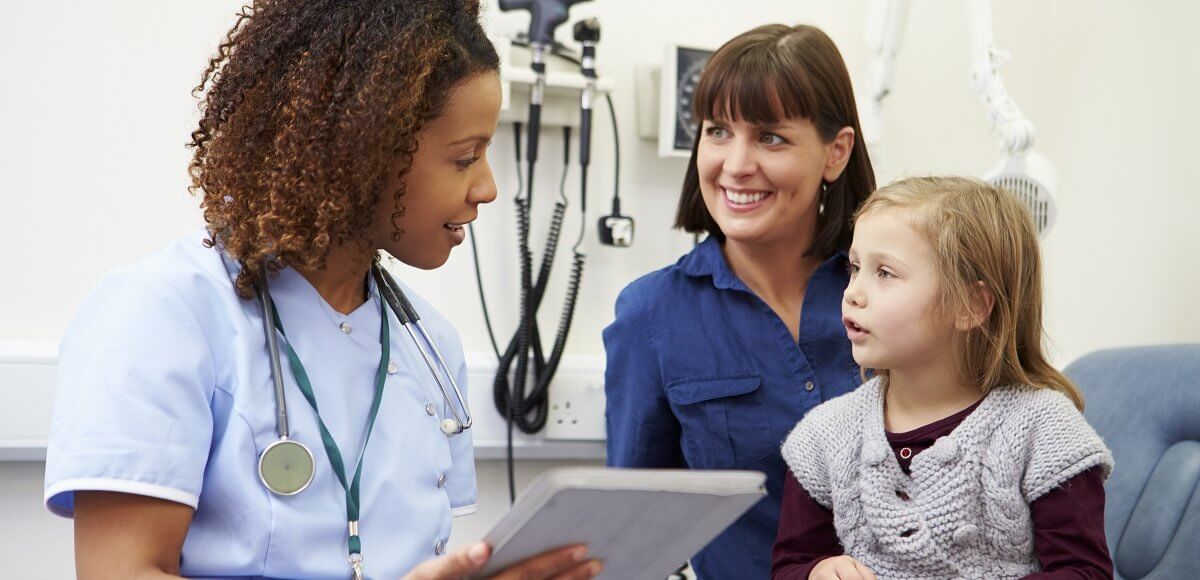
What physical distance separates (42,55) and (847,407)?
1404 mm

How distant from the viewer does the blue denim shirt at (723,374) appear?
1.47 metres

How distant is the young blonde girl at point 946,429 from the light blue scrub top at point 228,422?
0.46 meters

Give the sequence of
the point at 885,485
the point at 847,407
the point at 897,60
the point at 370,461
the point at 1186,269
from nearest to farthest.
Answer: the point at 370,461, the point at 885,485, the point at 847,407, the point at 1186,269, the point at 897,60

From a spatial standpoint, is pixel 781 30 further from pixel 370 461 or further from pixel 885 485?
pixel 370 461

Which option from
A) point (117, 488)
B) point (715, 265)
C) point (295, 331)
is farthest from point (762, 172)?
point (117, 488)

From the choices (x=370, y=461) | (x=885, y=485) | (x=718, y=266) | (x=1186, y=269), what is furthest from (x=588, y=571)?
(x=1186, y=269)

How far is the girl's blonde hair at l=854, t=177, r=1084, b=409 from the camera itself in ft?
3.86

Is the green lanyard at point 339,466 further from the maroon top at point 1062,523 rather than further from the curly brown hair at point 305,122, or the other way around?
the maroon top at point 1062,523

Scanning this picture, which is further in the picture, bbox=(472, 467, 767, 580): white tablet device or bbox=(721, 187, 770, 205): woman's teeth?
bbox=(721, 187, 770, 205): woman's teeth

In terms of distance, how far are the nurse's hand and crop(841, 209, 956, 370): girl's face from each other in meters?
0.43

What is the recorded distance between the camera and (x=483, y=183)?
3.65 ft

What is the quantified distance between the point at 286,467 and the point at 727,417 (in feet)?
2.28

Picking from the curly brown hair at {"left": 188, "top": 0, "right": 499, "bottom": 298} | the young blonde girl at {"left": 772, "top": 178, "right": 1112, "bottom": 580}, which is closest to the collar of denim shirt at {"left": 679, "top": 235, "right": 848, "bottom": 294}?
the young blonde girl at {"left": 772, "top": 178, "right": 1112, "bottom": 580}

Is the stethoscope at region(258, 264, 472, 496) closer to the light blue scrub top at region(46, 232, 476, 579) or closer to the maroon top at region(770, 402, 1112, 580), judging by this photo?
the light blue scrub top at region(46, 232, 476, 579)
